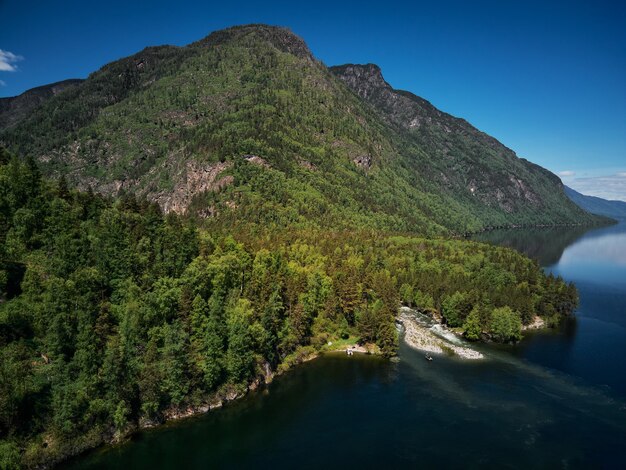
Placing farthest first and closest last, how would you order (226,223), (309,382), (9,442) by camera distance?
1. (226,223)
2. (309,382)
3. (9,442)

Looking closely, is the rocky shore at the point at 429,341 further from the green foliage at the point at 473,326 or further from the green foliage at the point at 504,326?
the green foliage at the point at 504,326

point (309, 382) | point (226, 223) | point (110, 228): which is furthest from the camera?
point (226, 223)

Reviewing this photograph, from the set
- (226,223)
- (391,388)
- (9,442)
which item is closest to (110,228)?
(9,442)

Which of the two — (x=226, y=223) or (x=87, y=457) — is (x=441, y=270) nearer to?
(x=226, y=223)

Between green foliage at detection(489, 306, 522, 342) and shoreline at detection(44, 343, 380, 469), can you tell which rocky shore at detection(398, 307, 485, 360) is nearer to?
green foliage at detection(489, 306, 522, 342)

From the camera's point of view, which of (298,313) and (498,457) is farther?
(298,313)

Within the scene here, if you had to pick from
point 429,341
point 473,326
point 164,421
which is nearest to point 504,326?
point 473,326

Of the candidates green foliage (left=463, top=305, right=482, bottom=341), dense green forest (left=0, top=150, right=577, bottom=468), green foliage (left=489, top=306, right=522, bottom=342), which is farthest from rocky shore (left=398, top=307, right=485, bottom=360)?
green foliage (left=489, top=306, right=522, bottom=342)

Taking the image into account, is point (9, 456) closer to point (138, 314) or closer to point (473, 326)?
point (138, 314)
